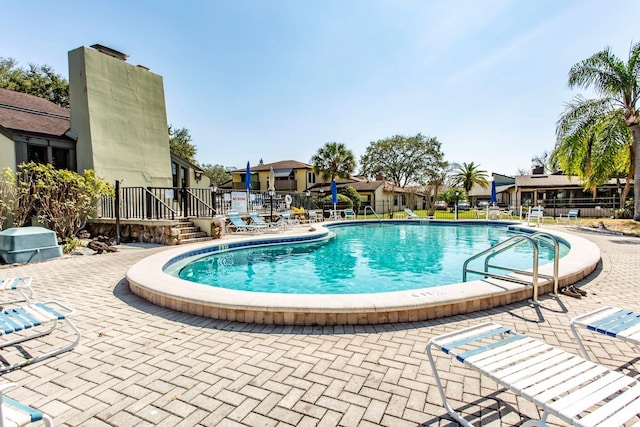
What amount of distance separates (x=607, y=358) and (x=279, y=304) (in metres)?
3.50

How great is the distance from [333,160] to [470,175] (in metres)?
16.5

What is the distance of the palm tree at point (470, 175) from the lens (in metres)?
37.6

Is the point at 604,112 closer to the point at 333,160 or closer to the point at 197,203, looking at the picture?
the point at 197,203

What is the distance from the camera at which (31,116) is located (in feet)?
44.3

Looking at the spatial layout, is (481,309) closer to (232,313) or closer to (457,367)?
(457,367)

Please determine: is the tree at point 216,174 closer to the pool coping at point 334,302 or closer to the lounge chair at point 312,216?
the lounge chair at point 312,216

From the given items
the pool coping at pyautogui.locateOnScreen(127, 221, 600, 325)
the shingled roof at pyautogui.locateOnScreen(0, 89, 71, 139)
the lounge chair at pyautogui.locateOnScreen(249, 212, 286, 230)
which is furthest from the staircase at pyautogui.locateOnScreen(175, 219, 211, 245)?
the pool coping at pyautogui.locateOnScreen(127, 221, 600, 325)

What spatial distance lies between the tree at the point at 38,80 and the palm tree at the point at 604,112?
33.7m

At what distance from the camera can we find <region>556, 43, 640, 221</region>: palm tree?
591 inches

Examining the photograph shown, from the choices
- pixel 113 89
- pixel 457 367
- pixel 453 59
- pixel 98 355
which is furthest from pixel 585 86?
pixel 113 89

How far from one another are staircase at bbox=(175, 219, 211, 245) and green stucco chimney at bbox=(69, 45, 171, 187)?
4.00 m

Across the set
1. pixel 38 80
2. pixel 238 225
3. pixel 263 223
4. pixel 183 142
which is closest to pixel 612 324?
pixel 238 225

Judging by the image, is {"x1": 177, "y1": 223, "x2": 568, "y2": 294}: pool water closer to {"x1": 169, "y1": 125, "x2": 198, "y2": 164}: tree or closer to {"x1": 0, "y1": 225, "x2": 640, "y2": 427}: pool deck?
{"x1": 0, "y1": 225, "x2": 640, "y2": 427}: pool deck

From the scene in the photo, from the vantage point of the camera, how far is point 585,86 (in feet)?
51.8
